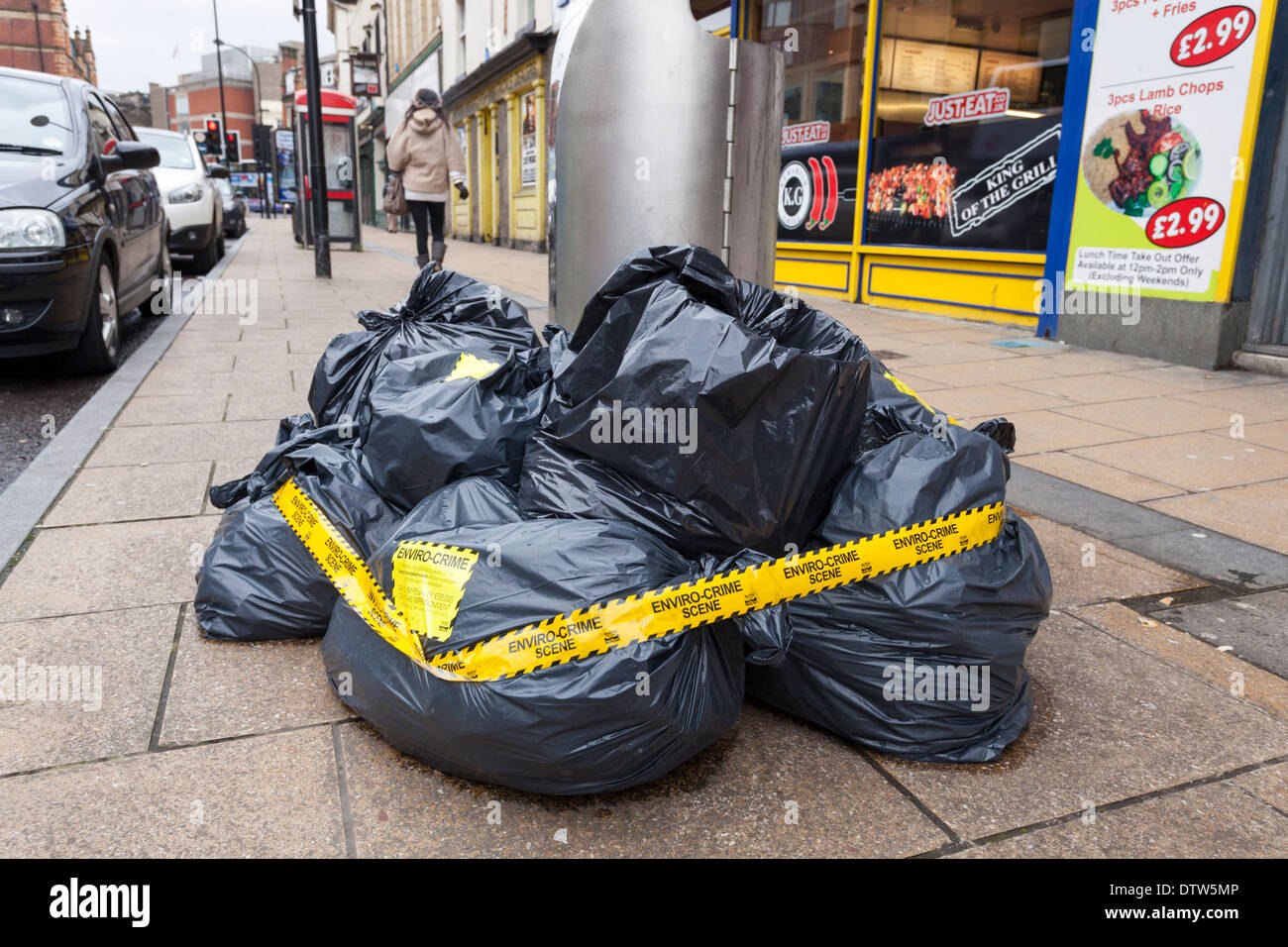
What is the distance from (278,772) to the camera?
1962 millimetres

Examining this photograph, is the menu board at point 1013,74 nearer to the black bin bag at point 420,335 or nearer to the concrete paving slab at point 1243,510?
the concrete paving slab at point 1243,510

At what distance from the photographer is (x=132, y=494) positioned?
12.1ft

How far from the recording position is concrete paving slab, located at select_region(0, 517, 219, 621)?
2.73 meters

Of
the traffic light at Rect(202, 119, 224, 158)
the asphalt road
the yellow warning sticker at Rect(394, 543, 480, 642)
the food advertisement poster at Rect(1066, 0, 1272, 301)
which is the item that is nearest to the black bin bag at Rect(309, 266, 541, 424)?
the yellow warning sticker at Rect(394, 543, 480, 642)

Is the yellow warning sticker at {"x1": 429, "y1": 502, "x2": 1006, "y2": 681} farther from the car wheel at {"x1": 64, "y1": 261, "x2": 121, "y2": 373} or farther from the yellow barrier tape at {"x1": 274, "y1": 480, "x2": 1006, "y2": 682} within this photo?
the car wheel at {"x1": 64, "y1": 261, "x2": 121, "y2": 373}

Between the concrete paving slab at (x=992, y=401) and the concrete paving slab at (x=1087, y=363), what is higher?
the concrete paving slab at (x=1087, y=363)

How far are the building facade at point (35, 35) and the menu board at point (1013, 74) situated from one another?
2637 inches

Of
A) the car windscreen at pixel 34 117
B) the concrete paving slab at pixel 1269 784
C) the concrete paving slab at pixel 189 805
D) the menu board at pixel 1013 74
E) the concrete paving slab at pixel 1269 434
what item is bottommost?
the concrete paving slab at pixel 189 805

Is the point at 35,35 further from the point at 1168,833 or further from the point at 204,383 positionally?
the point at 1168,833

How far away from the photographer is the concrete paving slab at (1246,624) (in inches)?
99.0

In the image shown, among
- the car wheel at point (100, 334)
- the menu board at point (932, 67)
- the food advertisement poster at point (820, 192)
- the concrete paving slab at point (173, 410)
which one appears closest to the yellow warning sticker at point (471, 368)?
the concrete paving slab at point (173, 410)

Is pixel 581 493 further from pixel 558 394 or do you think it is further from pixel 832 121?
pixel 832 121
